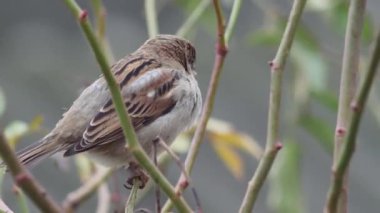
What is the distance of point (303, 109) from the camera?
3170 millimetres

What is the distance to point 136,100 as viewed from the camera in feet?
9.90

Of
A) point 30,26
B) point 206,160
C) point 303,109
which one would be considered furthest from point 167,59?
point 30,26

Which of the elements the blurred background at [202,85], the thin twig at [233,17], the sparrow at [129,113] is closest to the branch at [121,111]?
the thin twig at [233,17]

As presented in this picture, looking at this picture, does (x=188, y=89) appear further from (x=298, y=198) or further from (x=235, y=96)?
(x=235, y=96)

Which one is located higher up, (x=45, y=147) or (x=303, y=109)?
(x=45, y=147)

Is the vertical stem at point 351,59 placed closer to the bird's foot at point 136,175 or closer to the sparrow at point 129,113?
the bird's foot at point 136,175

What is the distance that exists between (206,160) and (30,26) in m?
1.62

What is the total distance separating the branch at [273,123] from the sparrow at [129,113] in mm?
1179

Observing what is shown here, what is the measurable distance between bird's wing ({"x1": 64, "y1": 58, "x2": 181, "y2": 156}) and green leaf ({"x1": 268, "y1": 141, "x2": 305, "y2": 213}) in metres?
0.38

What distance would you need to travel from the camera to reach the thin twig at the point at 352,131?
4.31 ft

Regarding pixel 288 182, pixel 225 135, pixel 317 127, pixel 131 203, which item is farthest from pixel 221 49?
pixel 317 127

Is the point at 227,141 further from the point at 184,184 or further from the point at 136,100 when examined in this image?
the point at 184,184

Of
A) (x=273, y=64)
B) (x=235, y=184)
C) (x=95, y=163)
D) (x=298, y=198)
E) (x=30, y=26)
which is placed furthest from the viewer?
(x=30, y=26)

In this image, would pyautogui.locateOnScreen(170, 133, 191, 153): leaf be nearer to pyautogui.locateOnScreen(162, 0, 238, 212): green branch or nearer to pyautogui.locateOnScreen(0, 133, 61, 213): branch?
pyautogui.locateOnScreen(162, 0, 238, 212): green branch
